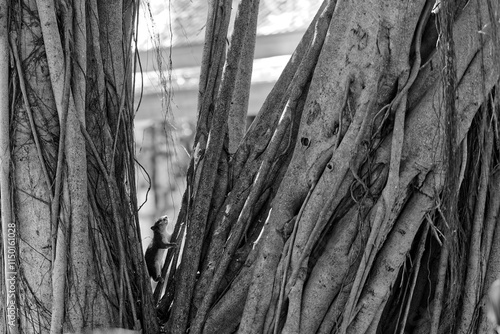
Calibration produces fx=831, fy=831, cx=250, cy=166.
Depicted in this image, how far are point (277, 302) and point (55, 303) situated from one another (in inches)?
20.9

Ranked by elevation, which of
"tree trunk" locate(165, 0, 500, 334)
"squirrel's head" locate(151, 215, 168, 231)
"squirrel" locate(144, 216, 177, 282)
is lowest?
"tree trunk" locate(165, 0, 500, 334)

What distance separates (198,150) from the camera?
2.41 metres

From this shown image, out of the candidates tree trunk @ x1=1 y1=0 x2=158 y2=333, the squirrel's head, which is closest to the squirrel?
the squirrel's head

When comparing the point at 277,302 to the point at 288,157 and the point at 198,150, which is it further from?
the point at 198,150

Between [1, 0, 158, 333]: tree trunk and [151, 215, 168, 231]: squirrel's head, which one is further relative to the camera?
[151, 215, 168, 231]: squirrel's head

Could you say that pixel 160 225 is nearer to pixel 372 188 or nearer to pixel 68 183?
pixel 68 183

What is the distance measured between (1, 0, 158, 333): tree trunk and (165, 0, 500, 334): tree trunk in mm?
215

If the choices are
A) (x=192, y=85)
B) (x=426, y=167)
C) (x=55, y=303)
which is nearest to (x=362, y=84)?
(x=426, y=167)

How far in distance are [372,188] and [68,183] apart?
736 millimetres

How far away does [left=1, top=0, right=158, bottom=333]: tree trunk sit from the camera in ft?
6.57

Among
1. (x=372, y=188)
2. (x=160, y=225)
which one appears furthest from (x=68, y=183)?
(x=160, y=225)

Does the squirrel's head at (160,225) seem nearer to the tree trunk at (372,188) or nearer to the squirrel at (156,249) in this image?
the squirrel at (156,249)

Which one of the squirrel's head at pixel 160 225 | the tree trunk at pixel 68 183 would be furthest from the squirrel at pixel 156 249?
the tree trunk at pixel 68 183

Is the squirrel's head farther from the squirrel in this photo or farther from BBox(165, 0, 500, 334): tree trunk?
BBox(165, 0, 500, 334): tree trunk
